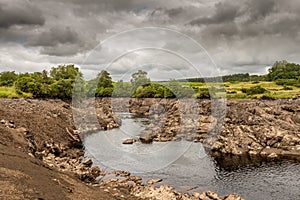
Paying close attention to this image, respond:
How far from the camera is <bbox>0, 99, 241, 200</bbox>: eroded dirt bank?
2420 centimetres

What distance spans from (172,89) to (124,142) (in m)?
67.5

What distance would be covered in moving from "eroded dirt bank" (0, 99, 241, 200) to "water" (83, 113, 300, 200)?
134 inches

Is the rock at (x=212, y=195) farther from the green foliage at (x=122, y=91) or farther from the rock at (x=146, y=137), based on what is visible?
the green foliage at (x=122, y=91)

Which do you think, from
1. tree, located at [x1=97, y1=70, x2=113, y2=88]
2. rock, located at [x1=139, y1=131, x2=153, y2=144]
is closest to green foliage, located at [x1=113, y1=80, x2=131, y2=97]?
tree, located at [x1=97, y1=70, x2=113, y2=88]

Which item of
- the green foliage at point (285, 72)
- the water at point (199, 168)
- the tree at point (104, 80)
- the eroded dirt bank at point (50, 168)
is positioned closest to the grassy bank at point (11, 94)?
the eroded dirt bank at point (50, 168)

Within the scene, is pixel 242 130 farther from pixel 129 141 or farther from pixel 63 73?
pixel 63 73

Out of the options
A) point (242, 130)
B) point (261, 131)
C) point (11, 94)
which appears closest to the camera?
point (261, 131)

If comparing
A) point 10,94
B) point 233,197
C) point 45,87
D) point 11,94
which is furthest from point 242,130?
point 45,87

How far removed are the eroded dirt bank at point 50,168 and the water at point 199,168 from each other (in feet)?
11.2

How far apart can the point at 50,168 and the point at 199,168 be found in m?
23.2

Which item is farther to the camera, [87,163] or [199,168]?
[87,163]

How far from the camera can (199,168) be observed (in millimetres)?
46406

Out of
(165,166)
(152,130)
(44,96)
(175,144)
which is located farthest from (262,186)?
(44,96)

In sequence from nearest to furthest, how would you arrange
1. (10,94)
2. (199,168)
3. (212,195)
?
(212,195) < (199,168) < (10,94)
